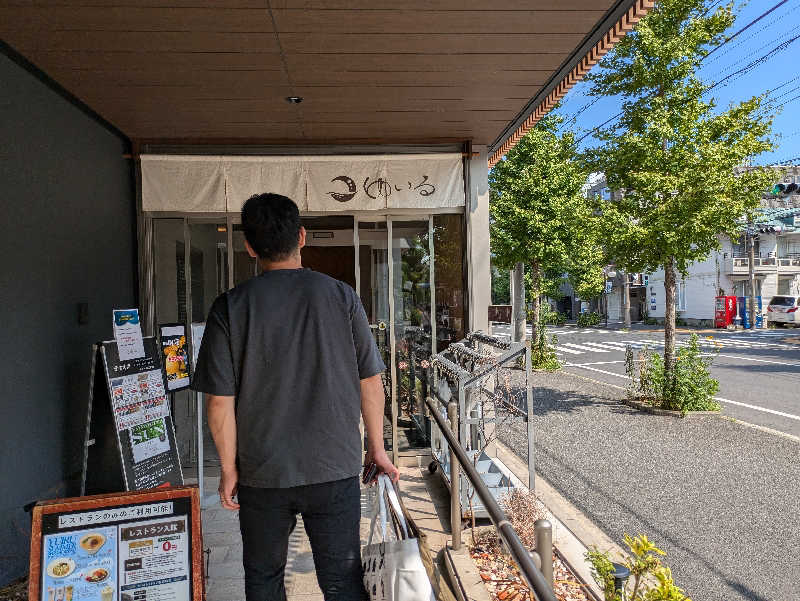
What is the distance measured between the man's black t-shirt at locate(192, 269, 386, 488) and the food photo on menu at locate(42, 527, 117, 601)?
3.50ft

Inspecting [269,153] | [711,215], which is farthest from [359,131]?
[711,215]

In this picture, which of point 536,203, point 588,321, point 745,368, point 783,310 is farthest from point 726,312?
point 536,203

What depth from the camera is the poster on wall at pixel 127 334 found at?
13.7 feet

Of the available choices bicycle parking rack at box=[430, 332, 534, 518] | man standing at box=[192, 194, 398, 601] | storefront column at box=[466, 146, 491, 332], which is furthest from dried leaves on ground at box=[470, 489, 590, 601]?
storefront column at box=[466, 146, 491, 332]

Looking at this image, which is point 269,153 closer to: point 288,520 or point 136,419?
point 136,419

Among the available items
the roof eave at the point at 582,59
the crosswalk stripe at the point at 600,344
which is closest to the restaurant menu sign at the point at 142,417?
the roof eave at the point at 582,59

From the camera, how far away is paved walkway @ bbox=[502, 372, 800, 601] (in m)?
3.84

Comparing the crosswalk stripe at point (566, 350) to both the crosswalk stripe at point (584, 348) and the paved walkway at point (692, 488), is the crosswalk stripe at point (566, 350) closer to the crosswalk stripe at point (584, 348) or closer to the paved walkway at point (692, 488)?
the crosswalk stripe at point (584, 348)

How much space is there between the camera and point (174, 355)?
4.77 metres

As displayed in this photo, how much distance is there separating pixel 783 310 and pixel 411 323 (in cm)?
2844

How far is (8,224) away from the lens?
345cm

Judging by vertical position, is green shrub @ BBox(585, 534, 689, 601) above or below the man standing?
below

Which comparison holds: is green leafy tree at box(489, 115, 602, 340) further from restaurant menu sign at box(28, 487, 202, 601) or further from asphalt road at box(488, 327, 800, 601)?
restaurant menu sign at box(28, 487, 202, 601)

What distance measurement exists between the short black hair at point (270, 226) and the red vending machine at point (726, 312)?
102ft
